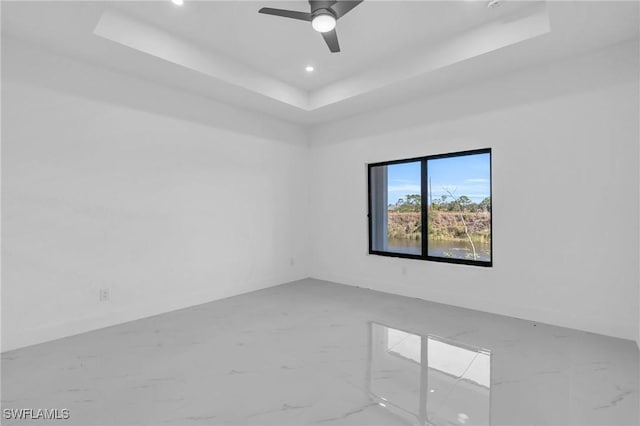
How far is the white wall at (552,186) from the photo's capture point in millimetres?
2967

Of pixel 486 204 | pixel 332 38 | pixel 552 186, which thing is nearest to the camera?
pixel 332 38

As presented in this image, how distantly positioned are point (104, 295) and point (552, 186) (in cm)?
480

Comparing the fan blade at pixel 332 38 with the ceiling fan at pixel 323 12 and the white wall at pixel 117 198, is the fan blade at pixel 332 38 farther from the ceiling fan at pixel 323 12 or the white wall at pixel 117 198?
the white wall at pixel 117 198

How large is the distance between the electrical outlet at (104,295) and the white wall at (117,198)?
2.1 inches

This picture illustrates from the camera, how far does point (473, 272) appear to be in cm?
386

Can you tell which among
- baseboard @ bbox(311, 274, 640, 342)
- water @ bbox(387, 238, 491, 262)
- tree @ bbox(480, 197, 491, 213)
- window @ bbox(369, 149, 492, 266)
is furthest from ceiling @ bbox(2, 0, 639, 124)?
baseboard @ bbox(311, 274, 640, 342)

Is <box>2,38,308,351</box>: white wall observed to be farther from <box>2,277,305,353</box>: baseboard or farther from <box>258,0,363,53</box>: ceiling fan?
<box>258,0,363,53</box>: ceiling fan

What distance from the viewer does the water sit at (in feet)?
12.8

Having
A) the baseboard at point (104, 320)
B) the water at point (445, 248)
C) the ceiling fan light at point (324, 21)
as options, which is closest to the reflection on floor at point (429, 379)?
the water at point (445, 248)

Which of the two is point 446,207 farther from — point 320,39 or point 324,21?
point 324,21

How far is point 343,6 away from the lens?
2.48 metres

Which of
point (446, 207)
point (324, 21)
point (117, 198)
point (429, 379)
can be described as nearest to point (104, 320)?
point (117, 198)

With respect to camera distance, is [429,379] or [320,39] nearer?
[429,379]

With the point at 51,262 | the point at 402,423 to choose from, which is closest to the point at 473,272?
the point at 402,423
